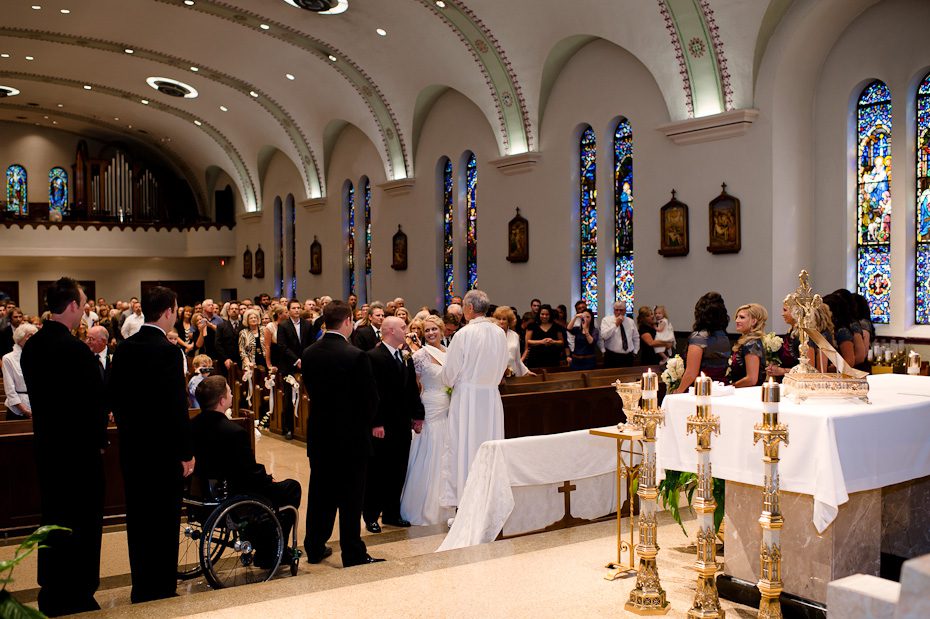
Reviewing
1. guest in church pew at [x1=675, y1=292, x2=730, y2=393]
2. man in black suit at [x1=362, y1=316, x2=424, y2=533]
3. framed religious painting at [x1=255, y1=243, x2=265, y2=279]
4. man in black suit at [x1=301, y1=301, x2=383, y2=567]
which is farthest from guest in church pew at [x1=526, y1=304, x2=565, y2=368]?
framed religious painting at [x1=255, y1=243, x2=265, y2=279]

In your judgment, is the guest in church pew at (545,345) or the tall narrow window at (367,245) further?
the tall narrow window at (367,245)

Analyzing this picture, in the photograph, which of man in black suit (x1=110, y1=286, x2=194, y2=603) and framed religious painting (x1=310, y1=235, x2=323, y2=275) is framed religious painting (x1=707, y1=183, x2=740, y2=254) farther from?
framed religious painting (x1=310, y1=235, x2=323, y2=275)

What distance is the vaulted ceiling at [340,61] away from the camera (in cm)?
1189

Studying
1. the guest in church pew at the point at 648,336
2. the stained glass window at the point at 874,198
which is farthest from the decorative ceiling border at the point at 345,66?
the stained glass window at the point at 874,198

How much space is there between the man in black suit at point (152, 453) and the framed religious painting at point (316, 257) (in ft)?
60.0

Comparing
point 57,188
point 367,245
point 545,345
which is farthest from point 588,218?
point 57,188

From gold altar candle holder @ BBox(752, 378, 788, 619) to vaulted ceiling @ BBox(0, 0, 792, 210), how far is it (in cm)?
867

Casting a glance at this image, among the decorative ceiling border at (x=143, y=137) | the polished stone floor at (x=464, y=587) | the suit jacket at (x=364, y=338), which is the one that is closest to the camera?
the polished stone floor at (x=464, y=587)

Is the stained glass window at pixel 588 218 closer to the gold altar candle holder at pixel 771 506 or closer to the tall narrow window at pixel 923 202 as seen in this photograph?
the tall narrow window at pixel 923 202

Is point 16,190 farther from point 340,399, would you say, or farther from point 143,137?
point 340,399

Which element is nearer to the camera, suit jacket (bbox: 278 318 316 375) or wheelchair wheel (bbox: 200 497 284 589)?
wheelchair wheel (bbox: 200 497 284 589)

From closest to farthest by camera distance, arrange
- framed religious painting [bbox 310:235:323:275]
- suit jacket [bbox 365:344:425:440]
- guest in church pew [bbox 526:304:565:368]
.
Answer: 1. suit jacket [bbox 365:344:425:440]
2. guest in church pew [bbox 526:304:565:368]
3. framed religious painting [bbox 310:235:323:275]

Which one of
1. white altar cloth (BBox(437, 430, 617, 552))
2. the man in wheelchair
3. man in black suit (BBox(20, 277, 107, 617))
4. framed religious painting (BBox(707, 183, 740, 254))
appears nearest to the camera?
man in black suit (BBox(20, 277, 107, 617))

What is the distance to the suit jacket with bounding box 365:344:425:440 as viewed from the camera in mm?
6469
